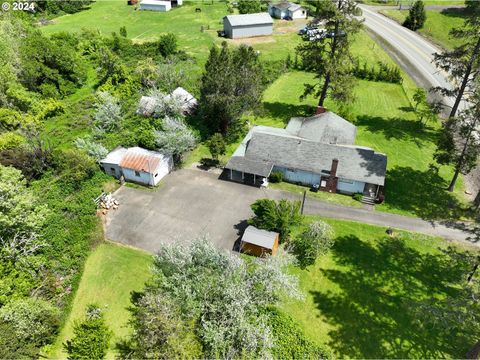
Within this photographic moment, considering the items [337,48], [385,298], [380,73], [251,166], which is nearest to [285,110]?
[337,48]

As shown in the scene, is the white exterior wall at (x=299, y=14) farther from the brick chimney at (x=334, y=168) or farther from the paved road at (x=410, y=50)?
the brick chimney at (x=334, y=168)

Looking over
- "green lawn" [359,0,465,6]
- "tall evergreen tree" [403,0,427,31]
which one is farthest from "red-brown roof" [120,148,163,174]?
"green lawn" [359,0,465,6]

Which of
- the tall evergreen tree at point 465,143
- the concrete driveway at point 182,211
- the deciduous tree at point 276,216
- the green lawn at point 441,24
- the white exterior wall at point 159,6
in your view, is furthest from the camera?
the white exterior wall at point 159,6

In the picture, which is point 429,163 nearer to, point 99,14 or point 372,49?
point 372,49

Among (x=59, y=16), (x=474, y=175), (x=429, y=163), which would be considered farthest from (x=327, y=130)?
(x=59, y=16)

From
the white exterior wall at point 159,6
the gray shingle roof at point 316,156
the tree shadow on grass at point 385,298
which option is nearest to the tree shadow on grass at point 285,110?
the gray shingle roof at point 316,156
